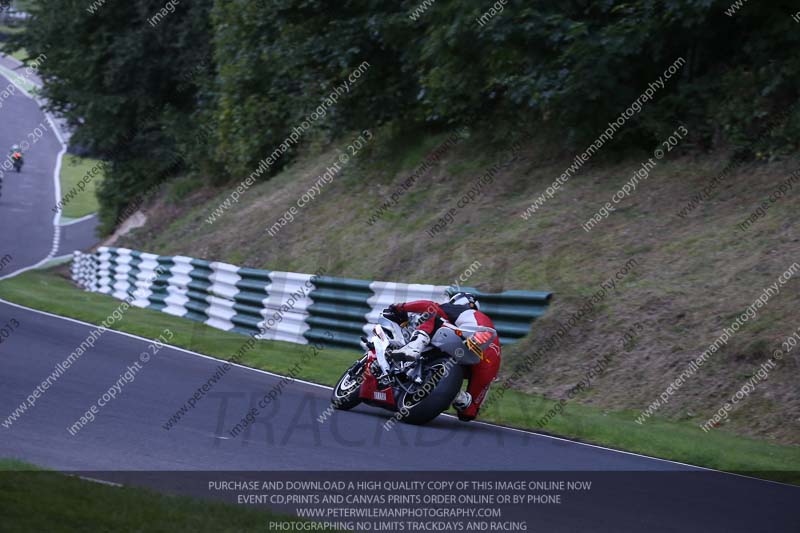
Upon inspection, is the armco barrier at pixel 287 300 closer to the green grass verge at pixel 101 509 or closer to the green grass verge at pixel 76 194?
the green grass verge at pixel 101 509

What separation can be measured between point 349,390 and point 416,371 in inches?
35.5

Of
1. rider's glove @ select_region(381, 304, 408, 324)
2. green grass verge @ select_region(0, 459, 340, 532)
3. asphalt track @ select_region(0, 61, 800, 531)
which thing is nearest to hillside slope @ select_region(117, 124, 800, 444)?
asphalt track @ select_region(0, 61, 800, 531)

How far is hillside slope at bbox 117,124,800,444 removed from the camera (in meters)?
12.3

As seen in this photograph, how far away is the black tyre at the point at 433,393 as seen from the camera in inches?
394

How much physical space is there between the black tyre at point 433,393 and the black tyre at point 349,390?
649 millimetres

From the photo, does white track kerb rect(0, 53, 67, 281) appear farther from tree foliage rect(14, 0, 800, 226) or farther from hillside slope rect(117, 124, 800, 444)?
hillside slope rect(117, 124, 800, 444)

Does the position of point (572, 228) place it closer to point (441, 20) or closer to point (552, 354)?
point (552, 354)

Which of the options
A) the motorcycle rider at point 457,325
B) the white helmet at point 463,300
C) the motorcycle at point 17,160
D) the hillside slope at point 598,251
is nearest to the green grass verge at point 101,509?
the motorcycle rider at point 457,325

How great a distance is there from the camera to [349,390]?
10.8m

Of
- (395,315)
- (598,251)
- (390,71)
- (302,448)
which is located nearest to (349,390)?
(395,315)

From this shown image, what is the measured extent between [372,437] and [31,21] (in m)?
31.6

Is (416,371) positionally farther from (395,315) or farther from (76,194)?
(76,194)

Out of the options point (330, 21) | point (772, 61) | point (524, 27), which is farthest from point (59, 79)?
point (772, 61)

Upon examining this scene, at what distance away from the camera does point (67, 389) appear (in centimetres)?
1070
